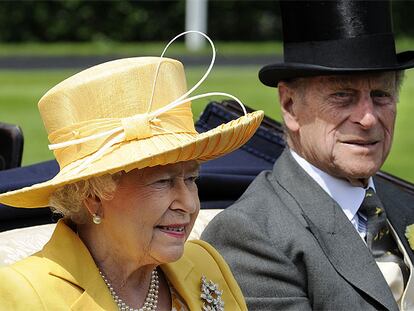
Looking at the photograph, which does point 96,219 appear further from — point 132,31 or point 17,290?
point 132,31

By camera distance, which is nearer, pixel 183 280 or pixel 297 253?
pixel 183 280

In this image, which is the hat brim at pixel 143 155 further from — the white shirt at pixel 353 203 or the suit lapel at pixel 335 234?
the white shirt at pixel 353 203

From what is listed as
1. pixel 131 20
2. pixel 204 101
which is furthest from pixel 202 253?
pixel 131 20

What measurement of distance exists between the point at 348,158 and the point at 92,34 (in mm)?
22446

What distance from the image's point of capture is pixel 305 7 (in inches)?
153

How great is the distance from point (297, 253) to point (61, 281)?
3.09ft

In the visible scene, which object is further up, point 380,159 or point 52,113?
point 52,113

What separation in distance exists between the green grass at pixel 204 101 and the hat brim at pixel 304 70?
4158mm

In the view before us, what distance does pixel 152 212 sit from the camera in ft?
9.26

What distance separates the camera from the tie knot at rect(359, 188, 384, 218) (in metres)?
3.84

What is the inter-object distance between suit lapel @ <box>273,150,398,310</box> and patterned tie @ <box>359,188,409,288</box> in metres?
0.16

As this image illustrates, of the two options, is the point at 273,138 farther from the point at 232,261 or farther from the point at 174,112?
the point at 174,112

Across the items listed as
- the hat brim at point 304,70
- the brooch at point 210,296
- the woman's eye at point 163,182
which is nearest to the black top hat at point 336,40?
the hat brim at point 304,70

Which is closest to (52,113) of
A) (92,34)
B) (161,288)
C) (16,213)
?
(161,288)
